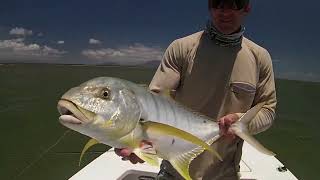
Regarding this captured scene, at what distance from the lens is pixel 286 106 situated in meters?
26.2

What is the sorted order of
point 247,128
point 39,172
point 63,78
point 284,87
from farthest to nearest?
point 63,78 < point 284,87 < point 39,172 < point 247,128

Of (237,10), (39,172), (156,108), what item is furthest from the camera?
(39,172)

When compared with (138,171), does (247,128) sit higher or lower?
higher

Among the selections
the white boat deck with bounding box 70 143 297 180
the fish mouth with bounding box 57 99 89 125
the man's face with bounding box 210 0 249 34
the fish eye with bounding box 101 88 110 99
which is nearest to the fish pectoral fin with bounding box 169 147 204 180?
the fish eye with bounding box 101 88 110 99

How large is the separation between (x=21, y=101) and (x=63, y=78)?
887 inches

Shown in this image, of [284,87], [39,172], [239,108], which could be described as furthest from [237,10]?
[284,87]

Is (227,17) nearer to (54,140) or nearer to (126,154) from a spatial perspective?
(126,154)

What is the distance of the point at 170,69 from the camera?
10.2ft

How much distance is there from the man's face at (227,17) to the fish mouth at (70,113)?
1.41 metres

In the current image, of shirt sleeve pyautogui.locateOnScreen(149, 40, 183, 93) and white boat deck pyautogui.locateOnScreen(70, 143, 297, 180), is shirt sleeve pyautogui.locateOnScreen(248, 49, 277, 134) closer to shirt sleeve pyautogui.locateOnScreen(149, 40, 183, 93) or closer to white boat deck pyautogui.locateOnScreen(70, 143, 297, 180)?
shirt sleeve pyautogui.locateOnScreen(149, 40, 183, 93)

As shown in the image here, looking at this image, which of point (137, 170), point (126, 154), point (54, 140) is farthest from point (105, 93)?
point (54, 140)

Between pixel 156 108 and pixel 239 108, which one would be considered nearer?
pixel 156 108

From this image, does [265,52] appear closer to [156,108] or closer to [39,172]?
[156,108]

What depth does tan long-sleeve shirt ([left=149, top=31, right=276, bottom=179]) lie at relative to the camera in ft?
10.3
